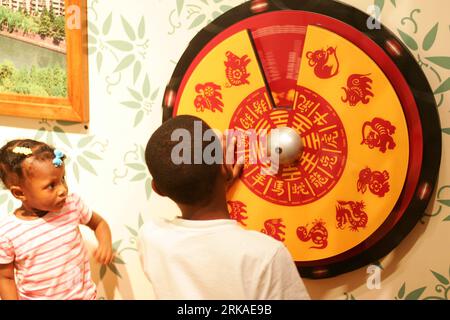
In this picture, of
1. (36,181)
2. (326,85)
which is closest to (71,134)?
(36,181)

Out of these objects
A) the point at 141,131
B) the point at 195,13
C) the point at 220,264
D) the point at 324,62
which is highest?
the point at 195,13

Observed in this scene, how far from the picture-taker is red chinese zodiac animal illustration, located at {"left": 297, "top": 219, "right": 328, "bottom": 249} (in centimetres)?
89

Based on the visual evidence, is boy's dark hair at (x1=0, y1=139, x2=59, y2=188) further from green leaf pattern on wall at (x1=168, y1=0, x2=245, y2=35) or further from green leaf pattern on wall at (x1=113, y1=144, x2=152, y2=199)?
green leaf pattern on wall at (x1=168, y1=0, x2=245, y2=35)

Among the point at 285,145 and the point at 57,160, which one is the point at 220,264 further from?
the point at 57,160

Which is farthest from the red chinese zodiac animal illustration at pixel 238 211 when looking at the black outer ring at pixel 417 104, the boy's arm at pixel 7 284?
the boy's arm at pixel 7 284

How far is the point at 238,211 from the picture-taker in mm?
954

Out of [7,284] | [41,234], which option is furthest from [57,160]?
[7,284]

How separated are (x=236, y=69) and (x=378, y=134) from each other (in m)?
0.31

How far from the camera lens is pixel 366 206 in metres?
0.86

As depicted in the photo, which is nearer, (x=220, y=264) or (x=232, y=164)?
(x=220, y=264)

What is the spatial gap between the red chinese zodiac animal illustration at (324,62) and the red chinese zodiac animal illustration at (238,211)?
31cm

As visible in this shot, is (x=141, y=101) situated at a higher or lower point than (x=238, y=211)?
higher

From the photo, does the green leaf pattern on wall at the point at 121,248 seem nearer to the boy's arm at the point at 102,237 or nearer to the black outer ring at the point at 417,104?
the boy's arm at the point at 102,237

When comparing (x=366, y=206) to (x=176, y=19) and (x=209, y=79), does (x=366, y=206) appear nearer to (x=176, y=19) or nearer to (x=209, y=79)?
(x=209, y=79)
